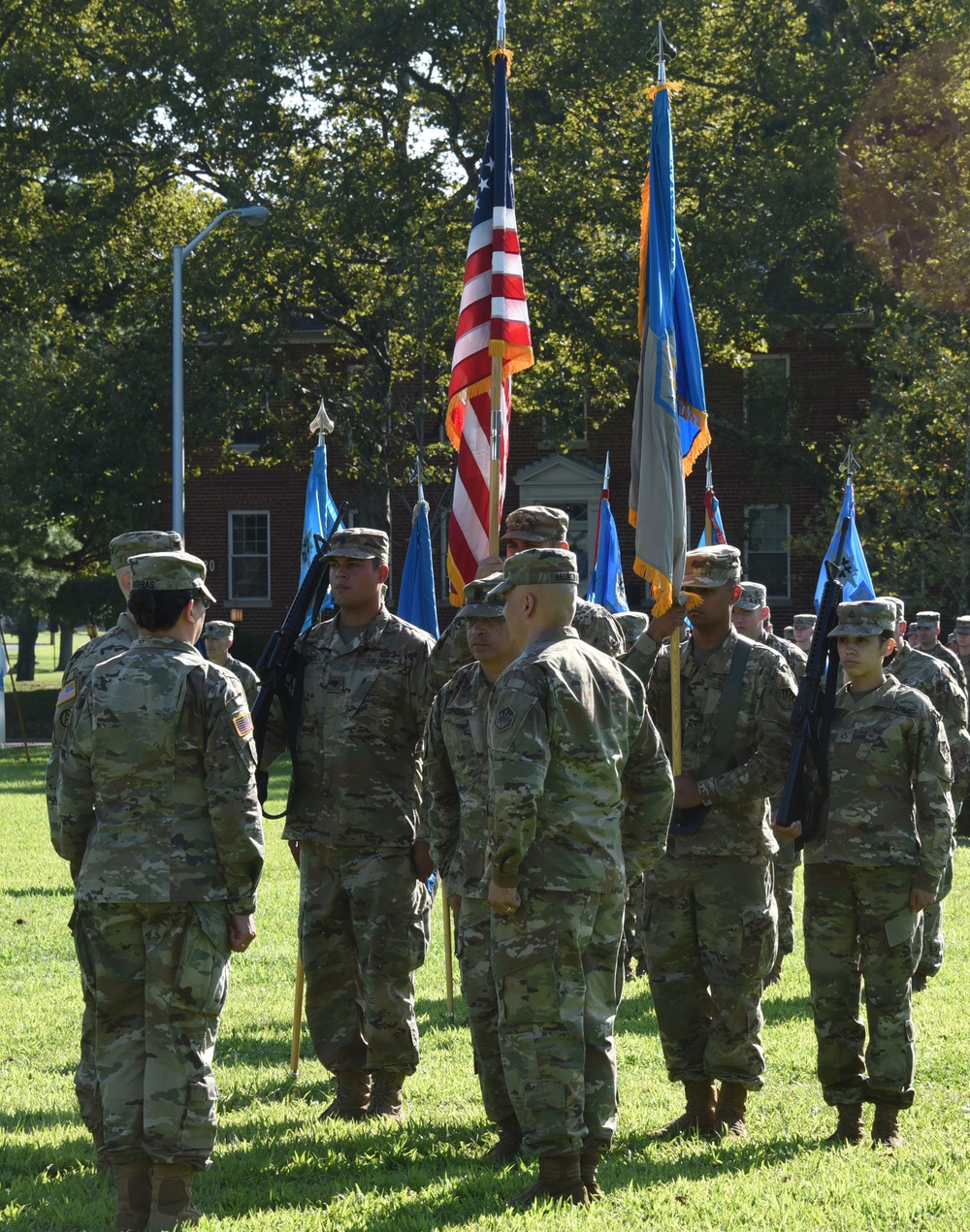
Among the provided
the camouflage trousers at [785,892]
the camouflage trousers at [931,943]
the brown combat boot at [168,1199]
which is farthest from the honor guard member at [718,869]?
the camouflage trousers at [785,892]

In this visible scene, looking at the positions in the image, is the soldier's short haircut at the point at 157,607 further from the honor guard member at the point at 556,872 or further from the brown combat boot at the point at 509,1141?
the brown combat boot at the point at 509,1141

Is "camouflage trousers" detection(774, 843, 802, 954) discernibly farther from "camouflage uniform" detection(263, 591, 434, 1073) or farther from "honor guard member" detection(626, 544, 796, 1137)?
"camouflage uniform" detection(263, 591, 434, 1073)

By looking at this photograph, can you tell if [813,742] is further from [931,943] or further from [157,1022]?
[931,943]

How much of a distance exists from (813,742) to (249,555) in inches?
1395

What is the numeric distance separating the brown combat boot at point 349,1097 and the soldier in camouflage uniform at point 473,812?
2.74ft

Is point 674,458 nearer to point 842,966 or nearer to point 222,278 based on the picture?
point 842,966

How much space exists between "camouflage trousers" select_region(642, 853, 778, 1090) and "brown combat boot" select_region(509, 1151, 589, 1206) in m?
1.27

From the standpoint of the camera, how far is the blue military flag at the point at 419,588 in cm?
1171

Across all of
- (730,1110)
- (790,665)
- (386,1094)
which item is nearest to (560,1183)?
(730,1110)

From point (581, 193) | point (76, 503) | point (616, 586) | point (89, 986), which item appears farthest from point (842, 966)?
point (76, 503)

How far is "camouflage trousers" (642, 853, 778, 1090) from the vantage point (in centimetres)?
662

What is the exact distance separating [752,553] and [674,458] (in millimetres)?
30025

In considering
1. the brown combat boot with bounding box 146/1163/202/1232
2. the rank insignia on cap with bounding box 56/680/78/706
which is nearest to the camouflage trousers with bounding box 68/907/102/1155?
the brown combat boot with bounding box 146/1163/202/1232

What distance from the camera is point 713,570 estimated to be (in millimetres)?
7008
